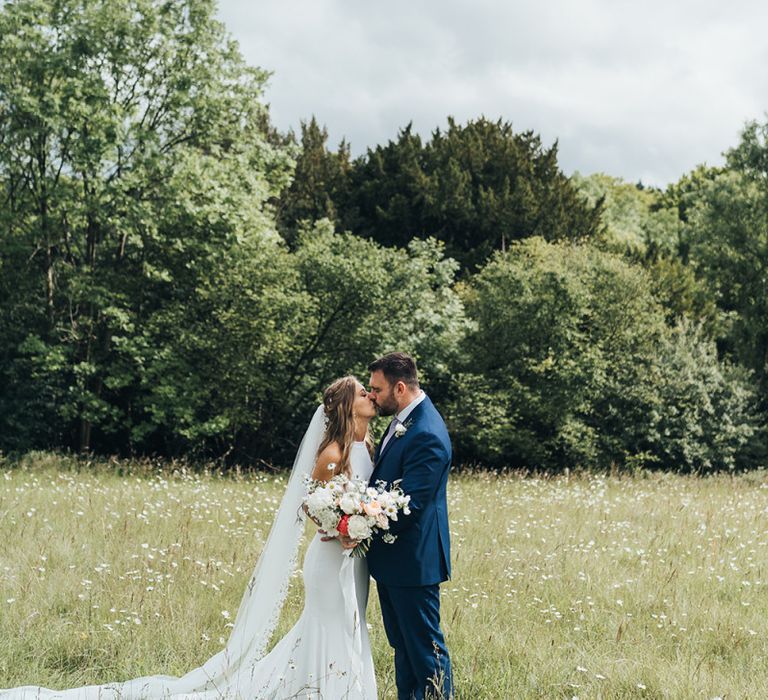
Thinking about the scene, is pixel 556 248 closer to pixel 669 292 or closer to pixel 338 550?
pixel 669 292

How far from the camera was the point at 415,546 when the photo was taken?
16.4 feet

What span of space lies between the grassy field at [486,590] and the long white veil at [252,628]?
34cm

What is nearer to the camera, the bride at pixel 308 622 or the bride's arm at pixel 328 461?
the bride at pixel 308 622

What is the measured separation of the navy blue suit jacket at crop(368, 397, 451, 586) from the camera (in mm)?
4941

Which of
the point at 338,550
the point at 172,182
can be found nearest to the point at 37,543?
the point at 338,550

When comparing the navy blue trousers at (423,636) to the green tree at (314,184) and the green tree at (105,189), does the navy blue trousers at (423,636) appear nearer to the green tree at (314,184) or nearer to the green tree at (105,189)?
the green tree at (105,189)

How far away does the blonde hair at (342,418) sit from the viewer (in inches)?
226

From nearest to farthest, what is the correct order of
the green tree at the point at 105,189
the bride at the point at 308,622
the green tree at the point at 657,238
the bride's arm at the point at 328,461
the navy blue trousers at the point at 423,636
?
the navy blue trousers at the point at 423,636 < the bride at the point at 308,622 < the bride's arm at the point at 328,461 < the green tree at the point at 105,189 < the green tree at the point at 657,238

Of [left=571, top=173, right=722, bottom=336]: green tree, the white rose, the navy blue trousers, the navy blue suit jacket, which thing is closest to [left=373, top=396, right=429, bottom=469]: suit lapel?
the navy blue suit jacket

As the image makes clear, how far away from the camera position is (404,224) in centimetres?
3428

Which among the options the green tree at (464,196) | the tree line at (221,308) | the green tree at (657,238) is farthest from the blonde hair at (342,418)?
the green tree at (464,196)

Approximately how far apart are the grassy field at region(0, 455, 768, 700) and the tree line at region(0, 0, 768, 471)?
7724 mm

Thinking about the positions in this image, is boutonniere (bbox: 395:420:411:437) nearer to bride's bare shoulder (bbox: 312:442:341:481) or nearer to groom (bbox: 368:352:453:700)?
groom (bbox: 368:352:453:700)

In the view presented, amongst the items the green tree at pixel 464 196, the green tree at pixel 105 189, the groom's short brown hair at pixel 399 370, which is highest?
the green tree at pixel 464 196
